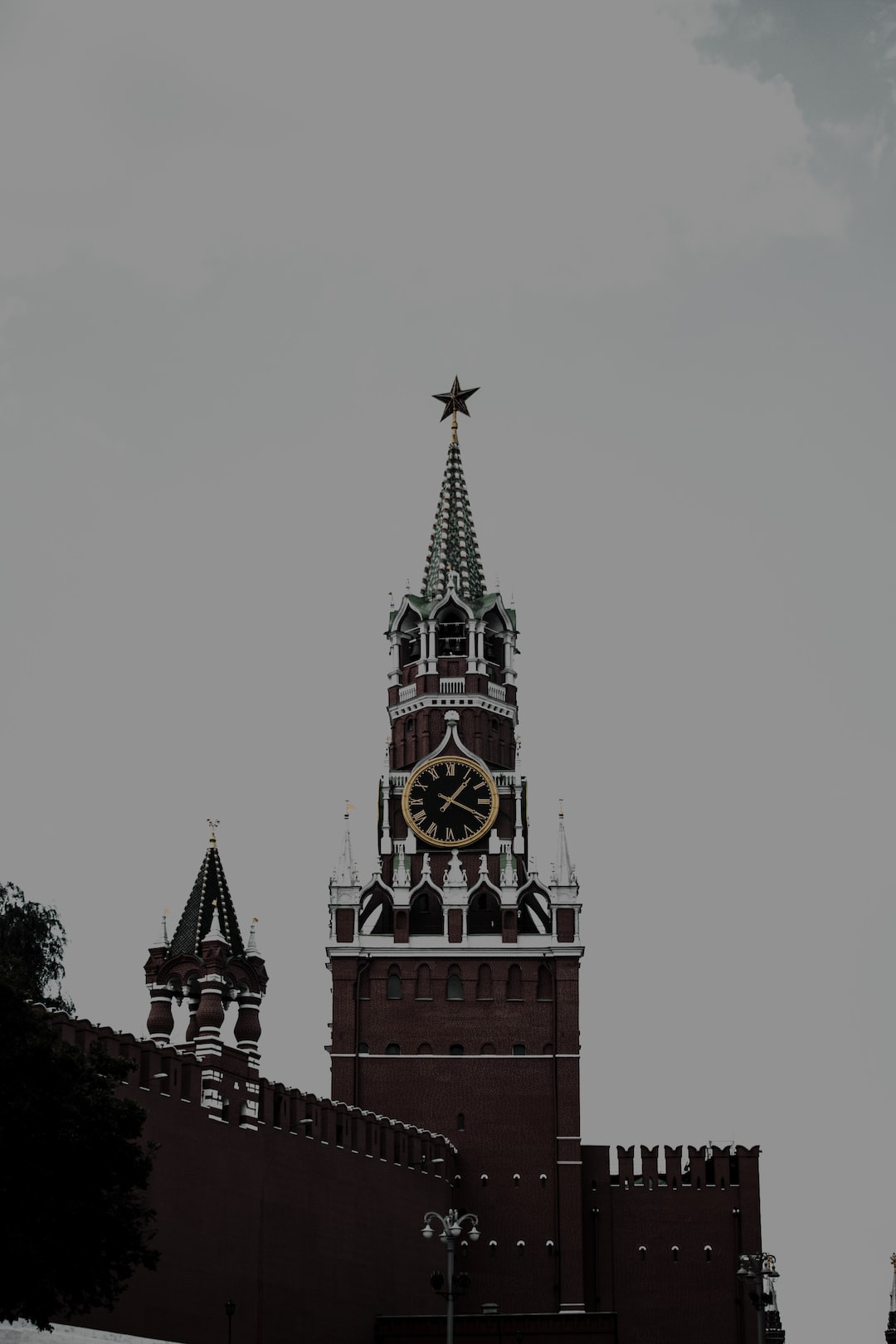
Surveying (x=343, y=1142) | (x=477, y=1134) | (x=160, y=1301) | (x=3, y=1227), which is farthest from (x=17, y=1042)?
(x=477, y=1134)

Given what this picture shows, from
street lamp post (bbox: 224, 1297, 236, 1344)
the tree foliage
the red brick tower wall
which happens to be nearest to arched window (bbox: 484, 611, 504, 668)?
the red brick tower wall

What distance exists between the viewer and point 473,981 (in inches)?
3258

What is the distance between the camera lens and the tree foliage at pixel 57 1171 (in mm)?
43188

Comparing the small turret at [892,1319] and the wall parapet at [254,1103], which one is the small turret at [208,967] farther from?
the small turret at [892,1319]

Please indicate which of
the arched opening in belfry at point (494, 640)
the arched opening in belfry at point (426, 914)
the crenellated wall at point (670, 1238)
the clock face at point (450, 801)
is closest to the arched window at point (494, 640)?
Result: the arched opening in belfry at point (494, 640)

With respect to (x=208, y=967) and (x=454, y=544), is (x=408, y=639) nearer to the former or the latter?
(x=454, y=544)

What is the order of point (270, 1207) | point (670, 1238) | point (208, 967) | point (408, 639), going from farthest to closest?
point (408, 639)
point (670, 1238)
point (208, 967)
point (270, 1207)

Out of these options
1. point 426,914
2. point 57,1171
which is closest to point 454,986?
point 426,914

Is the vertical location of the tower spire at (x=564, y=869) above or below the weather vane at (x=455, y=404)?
below

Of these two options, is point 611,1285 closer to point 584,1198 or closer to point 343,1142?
point 584,1198

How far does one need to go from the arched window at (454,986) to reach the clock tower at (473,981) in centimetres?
7

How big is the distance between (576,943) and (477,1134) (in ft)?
27.3

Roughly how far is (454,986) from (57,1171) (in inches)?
1561

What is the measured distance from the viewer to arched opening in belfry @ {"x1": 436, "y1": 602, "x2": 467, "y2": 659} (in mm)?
91387
